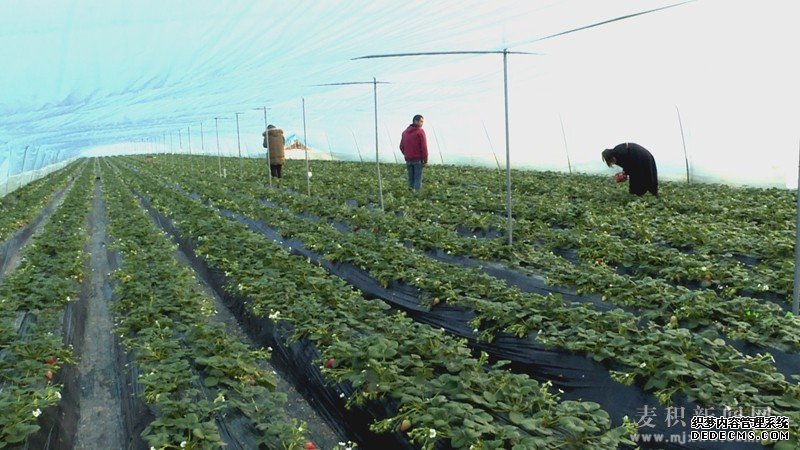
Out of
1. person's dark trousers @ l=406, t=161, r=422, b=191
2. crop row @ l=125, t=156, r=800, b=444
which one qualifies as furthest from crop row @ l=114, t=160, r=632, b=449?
person's dark trousers @ l=406, t=161, r=422, b=191

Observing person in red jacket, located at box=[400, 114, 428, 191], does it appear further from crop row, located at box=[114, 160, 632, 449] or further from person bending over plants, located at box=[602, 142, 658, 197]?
crop row, located at box=[114, 160, 632, 449]

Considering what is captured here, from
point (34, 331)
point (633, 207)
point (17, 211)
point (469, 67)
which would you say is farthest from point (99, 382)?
point (17, 211)

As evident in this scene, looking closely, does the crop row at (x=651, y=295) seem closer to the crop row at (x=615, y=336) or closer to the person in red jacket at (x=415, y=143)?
the crop row at (x=615, y=336)

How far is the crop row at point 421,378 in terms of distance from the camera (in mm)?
2727

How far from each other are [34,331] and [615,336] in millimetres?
4469

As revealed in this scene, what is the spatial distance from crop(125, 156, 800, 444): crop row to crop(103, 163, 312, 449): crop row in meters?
1.72

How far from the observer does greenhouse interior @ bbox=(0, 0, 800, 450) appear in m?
3.14

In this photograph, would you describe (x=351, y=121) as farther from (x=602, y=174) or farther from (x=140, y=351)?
(x=140, y=351)

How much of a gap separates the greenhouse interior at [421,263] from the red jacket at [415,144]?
6 cm

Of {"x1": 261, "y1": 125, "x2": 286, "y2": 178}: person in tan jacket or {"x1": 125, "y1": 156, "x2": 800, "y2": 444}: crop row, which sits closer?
{"x1": 125, "y1": 156, "x2": 800, "y2": 444}: crop row

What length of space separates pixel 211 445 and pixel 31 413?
121cm

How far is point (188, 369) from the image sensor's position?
3.75m

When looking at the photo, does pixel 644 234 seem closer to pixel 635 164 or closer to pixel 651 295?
pixel 651 295

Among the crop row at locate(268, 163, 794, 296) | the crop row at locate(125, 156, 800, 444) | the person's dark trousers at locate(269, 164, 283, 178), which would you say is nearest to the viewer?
the crop row at locate(125, 156, 800, 444)
